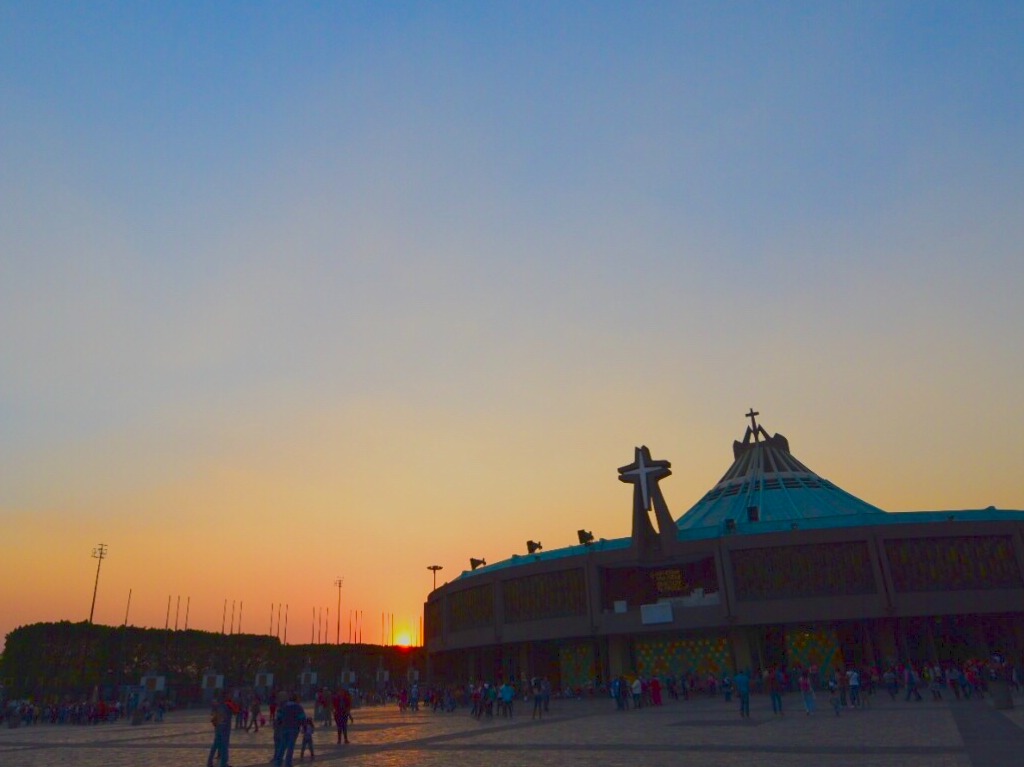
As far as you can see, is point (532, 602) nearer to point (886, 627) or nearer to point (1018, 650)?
point (886, 627)

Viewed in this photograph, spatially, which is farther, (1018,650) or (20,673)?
(20,673)

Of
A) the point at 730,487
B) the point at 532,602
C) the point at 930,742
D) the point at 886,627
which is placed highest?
the point at 730,487

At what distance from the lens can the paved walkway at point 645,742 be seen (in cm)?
1527

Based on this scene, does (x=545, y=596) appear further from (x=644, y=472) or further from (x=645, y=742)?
(x=645, y=742)

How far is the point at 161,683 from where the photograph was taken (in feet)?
160

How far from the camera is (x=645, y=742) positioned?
19.2 metres

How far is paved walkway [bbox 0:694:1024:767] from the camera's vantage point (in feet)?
50.1

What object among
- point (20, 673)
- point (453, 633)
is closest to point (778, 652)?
point (453, 633)

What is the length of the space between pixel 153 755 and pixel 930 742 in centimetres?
2071

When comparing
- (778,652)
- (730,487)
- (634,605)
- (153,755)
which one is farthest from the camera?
(730,487)

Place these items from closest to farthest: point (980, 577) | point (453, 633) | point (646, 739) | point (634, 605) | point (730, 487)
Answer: point (646, 739) < point (980, 577) < point (634, 605) < point (453, 633) < point (730, 487)

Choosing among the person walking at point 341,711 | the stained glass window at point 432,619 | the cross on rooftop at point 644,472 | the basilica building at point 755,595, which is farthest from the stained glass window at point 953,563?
the stained glass window at point 432,619

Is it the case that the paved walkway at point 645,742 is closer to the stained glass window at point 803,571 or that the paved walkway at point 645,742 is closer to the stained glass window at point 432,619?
the stained glass window at point 803,571

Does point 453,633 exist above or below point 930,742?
above
